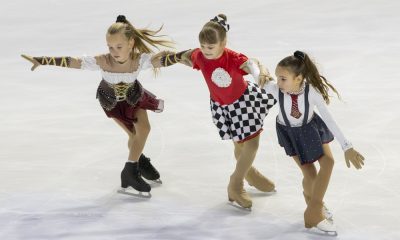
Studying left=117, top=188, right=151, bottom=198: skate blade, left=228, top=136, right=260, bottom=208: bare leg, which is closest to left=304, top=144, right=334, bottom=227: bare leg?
left=228, top=136, right=260, bottom=208: bare leg

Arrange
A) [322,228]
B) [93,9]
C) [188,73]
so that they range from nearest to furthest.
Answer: [322,228], [188,73], [93,9]

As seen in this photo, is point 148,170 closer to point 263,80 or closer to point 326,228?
point 263,80

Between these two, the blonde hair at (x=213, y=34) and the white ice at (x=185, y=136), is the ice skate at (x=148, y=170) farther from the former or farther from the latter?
the blonde hair at (x=213, y=34)

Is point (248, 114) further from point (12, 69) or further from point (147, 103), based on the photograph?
point (12, 69)

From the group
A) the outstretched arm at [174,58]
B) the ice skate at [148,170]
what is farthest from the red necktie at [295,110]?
the ice skate at [148,170]

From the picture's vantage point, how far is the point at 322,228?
17.6 ft

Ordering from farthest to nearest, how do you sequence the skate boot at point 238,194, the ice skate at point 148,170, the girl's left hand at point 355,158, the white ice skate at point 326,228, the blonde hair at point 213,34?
the ice skate at point 148,170 → the skate boot at point 238,194 → the blonde hair at point 213,34 → the white ice skate at point 326,228 → the girl's left hand at point 355,158

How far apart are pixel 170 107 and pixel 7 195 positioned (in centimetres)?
231

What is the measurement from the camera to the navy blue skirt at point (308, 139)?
539cm

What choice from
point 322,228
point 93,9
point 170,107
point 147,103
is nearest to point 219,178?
point 147,103

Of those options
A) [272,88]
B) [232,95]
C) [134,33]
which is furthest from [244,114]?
[134,33]

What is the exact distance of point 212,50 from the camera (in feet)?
18.4

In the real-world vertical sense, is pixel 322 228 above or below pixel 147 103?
below

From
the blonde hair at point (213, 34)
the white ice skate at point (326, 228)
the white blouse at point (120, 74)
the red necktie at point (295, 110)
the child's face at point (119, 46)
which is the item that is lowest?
the white ice skate at point (326, 228)
